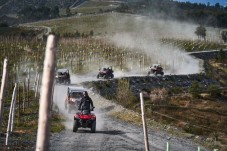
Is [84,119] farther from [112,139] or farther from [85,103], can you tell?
[112,139]

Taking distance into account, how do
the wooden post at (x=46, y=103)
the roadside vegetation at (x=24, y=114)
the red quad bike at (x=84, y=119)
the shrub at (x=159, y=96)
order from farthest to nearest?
the shrub at (x=159, y=96) < the red quad bike at (x=84, y=119) < the roadside vegetation at (x=24, y=114) < the wooden post at (x=46, y=103)

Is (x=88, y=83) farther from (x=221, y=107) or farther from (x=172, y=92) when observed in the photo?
(x=221, y=107)

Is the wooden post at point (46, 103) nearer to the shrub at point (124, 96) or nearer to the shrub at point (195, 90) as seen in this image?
the shrub at point (124, 96)

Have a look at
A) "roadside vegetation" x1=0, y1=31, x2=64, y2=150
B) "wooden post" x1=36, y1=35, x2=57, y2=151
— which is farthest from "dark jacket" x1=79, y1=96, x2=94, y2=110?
"wooden post" x1=36, y1=35, x2=57, y2=151

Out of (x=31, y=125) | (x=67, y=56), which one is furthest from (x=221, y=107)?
(x=31, y=125)

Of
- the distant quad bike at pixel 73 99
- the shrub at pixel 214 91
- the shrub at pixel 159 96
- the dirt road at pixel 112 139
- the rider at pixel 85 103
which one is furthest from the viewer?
the shrub at pixel 214 91

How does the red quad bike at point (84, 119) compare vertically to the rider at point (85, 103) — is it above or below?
below

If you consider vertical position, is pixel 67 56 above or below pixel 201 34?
below

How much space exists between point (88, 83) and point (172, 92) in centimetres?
1709

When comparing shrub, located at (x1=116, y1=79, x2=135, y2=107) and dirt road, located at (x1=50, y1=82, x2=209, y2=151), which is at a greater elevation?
shrub, located at (x1=116, y1=79, x2=135, y2=107)

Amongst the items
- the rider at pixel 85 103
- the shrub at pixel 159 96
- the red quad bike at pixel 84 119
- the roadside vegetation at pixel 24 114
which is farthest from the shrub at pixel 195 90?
the rider at pixel 85 103

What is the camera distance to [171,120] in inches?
1820

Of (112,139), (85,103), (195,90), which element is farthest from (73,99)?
(195,90)

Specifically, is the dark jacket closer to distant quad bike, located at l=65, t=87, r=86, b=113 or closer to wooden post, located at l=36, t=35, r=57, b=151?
distant quad bike, located at l=65, t=87, r=86, b=113
